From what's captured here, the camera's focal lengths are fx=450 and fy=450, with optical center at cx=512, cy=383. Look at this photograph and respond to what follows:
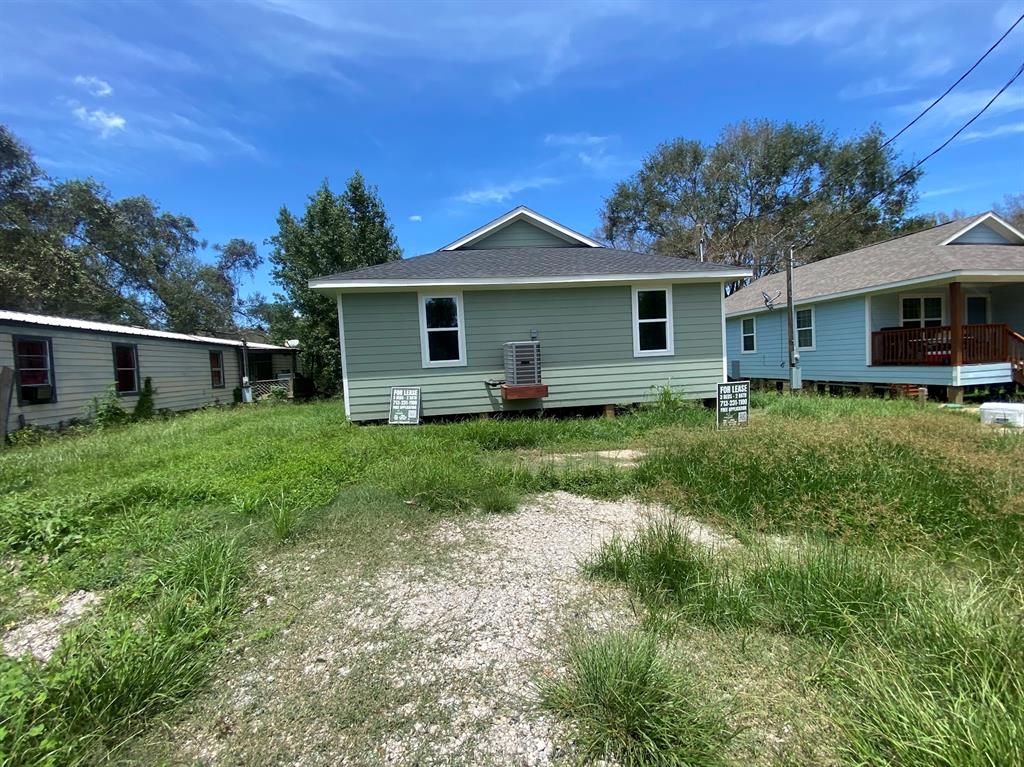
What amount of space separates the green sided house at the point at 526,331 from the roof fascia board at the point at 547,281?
2 centimetres

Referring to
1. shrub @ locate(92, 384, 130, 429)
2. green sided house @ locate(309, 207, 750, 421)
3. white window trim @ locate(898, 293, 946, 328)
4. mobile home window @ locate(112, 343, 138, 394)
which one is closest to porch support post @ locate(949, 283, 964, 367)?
white window trim @ locate(898, 293, 946, 328)

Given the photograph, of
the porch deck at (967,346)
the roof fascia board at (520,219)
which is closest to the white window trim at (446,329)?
the roof fascia board at (520,219)

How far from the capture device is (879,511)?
10.6ft

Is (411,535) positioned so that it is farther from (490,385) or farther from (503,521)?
(490,385)

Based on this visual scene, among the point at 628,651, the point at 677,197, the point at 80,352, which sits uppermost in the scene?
the point at 677,197

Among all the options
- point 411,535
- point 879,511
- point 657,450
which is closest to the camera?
point 879,511

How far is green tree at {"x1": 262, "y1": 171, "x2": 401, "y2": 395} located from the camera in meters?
15.8

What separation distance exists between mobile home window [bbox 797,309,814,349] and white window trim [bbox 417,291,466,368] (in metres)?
10.9

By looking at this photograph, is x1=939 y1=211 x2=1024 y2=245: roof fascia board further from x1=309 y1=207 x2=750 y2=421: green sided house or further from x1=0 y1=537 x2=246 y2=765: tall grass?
x1=0 y1=537 x2=246 y2=765: tall grass

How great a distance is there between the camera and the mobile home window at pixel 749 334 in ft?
51.2

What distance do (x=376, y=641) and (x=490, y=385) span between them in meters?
6.31

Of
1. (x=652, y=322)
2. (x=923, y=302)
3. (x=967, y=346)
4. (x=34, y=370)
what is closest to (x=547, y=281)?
(x=652, y=322)

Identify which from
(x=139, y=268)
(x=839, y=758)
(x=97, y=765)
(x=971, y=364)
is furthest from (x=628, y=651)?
(x=139, y=268)

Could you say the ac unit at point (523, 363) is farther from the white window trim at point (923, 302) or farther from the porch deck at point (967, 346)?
the white window trim at point (923, 302)
